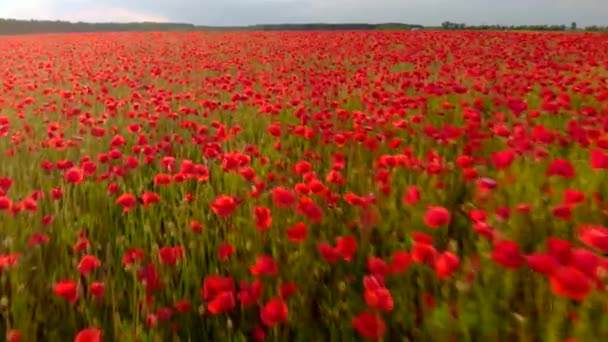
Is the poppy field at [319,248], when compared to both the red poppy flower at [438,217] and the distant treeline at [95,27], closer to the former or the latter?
the red poppy flower at [438,217]

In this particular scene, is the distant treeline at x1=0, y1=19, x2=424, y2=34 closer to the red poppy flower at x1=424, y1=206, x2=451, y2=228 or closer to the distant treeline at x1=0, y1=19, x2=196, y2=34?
the distant treeline at x1=0, y1=19, x2=196, y2=34

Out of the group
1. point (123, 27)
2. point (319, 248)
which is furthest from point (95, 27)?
point (319, 248)

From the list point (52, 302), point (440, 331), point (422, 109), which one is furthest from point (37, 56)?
point (440, 331)

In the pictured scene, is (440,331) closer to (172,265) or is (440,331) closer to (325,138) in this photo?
(172,265)

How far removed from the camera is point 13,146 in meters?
3.85

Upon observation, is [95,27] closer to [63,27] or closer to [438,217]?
[63,27]

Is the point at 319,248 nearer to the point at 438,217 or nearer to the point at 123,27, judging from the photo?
the point at 438,217

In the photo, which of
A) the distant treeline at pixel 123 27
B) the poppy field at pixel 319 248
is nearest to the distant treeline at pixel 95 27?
the distant treeline at pixel 123 27

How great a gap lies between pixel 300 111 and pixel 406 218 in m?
1.97

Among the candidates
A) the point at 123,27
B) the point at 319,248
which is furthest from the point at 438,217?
the point at 123,27

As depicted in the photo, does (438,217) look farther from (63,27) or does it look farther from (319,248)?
(63,27)

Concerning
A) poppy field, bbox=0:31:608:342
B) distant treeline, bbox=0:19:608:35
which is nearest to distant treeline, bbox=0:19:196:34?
distant treeline, bbox=0:19:608:35

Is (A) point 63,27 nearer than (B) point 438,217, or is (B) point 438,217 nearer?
(B) point 438,217

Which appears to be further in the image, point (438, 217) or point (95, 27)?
point (95, 27)
